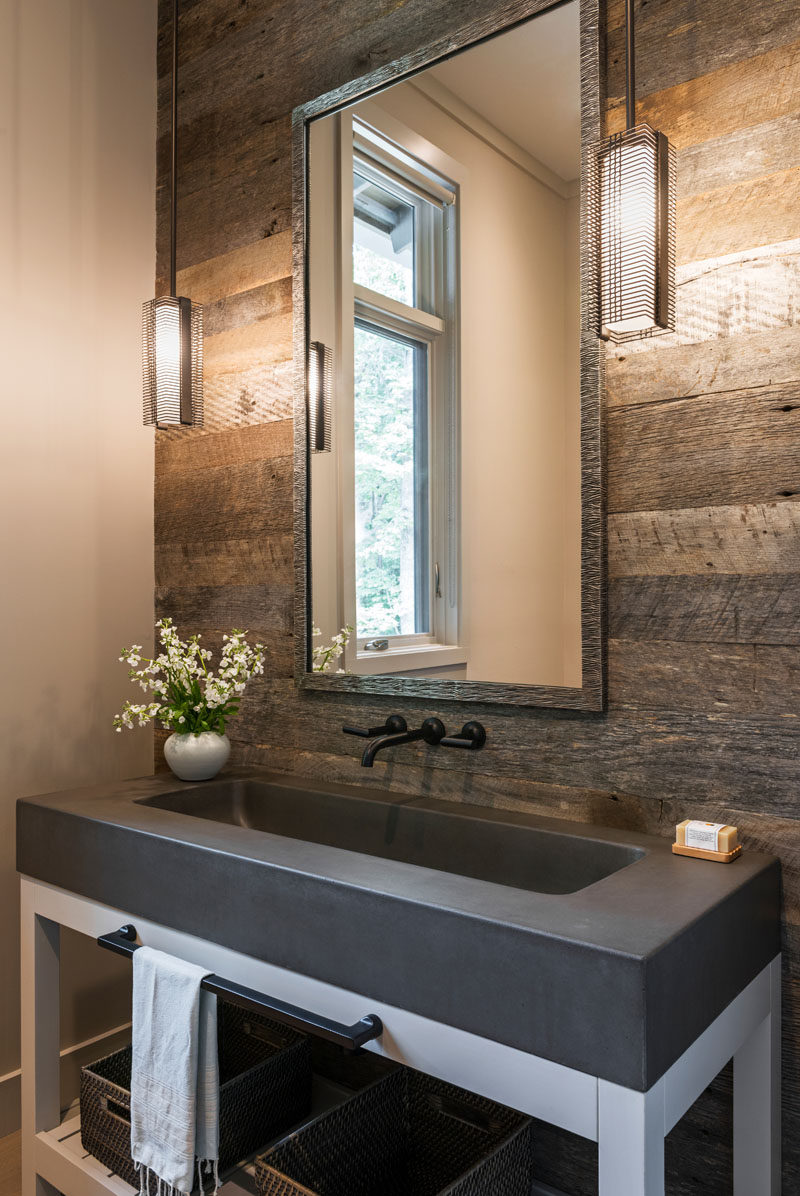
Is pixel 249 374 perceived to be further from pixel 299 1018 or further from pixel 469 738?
pixel 299 1018

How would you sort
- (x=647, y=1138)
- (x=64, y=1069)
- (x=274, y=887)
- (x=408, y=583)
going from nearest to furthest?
(x=647, y=1138), (x=274, y=887), (x=408, y=583), (x=64, y=1069)

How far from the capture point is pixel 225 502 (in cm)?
219

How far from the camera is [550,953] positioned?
3.32 feet

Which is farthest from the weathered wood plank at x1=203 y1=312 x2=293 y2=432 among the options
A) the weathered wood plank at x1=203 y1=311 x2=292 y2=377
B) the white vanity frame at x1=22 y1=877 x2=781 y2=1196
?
the white vanity frame at x1=22 y1=877 x2=781 y2=1196

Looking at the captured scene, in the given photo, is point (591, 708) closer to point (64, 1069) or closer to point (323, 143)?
point (323, 143)

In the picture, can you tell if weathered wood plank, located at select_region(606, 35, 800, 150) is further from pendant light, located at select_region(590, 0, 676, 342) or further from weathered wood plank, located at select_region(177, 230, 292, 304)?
weathered wood plank, located at select_region(177, 230, 292, 304)

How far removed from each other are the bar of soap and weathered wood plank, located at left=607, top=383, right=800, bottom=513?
51 centimetres

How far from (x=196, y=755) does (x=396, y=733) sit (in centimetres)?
49

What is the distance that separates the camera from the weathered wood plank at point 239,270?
81.0 inches

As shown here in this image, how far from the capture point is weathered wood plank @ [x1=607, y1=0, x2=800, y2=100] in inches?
53.0

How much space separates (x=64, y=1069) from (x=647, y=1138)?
1660 mm

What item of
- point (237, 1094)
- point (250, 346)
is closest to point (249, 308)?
point (250, 346)

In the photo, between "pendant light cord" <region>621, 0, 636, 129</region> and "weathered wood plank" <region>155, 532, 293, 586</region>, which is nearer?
"pendant light cord" <region>621, 0, 636, 129</region>

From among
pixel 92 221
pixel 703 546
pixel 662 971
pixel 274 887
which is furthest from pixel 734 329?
pixel 92 221
